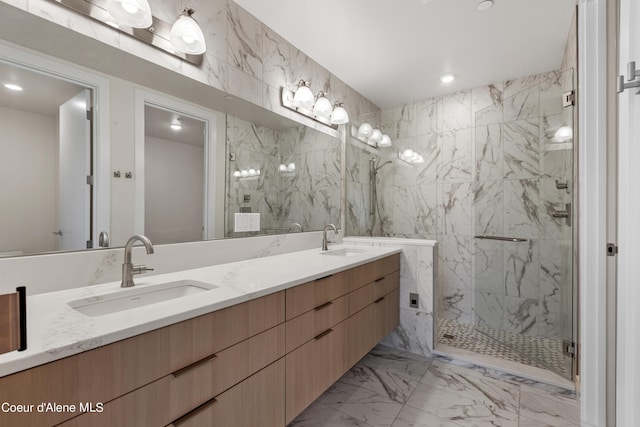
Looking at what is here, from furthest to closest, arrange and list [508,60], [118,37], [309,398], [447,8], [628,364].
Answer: [508,60], [447,8], [309,398], [118,37], [628,364]

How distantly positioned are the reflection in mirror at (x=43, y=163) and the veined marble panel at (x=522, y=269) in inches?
111

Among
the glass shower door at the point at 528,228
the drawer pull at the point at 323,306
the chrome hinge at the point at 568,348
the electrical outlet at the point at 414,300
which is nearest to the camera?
the drawer pull at the point at 323,306

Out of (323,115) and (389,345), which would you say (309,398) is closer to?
(389,345)

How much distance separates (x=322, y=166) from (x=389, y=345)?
168 centimetres

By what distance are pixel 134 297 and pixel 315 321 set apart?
2.53ft

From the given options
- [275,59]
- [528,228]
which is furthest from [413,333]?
[275,59]

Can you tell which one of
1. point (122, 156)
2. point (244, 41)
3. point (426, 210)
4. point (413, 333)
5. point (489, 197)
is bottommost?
point (413, 333)

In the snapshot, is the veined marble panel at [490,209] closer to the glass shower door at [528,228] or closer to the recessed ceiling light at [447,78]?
the glass shower door at [528,228]

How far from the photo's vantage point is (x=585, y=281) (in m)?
1.30

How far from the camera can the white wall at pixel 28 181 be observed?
0.93 meters

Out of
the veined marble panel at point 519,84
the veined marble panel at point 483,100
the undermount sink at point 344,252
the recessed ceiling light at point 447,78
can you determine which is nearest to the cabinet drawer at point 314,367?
the undermount sink at point 344,252

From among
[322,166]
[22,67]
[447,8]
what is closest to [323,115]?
[322,166]

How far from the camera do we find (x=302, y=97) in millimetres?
2133

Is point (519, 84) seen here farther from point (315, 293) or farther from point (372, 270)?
point (315, 293)
